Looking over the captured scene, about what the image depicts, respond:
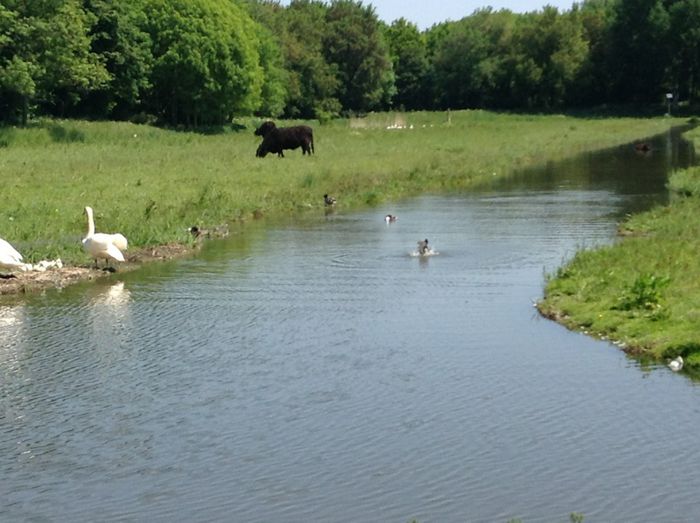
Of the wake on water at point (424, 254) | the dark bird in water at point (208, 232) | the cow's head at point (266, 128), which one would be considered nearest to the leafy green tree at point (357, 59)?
the cow's head at point (266, 128)

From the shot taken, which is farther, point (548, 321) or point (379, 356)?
point (548, 321)

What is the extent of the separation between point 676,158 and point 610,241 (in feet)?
89.5

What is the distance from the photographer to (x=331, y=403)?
14.3 meters

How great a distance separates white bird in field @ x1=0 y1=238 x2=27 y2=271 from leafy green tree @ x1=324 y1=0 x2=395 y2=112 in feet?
278

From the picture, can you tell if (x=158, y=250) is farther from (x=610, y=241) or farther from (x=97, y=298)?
(x=610, y=241)

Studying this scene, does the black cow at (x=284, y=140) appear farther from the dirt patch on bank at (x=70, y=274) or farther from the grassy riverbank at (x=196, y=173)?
the dirt patch on bank at (x=70, y=274)

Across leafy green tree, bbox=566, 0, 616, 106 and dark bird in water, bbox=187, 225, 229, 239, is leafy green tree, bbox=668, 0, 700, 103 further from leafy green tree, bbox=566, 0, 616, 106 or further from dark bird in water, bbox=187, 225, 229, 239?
dark bird in water, bbox=187, 225, 229, 239

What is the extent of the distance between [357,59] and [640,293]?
90.9 meters

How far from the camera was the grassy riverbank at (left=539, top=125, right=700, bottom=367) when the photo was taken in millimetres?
16188

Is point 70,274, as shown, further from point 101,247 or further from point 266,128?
point 266,128

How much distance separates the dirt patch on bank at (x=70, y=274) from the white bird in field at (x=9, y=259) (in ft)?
0.61

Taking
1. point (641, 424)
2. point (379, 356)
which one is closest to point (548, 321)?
point (379, 356)

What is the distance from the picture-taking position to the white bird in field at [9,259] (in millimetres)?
21234

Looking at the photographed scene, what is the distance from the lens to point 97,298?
2084cm
